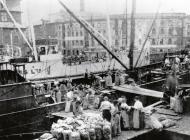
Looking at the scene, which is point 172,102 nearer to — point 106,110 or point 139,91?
point 139,91

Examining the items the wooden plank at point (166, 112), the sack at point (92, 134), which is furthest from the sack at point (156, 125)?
the sack at point (92, 134)

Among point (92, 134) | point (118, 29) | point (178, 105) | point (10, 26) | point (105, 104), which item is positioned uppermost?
point (118, 29)

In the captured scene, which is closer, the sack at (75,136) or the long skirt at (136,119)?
the sack at (75,136)

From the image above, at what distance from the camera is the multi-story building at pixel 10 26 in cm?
3907

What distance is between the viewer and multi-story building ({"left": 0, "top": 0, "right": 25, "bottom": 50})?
39.1 meters

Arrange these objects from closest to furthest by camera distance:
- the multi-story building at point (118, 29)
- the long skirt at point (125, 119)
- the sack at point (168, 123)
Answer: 1. the long skirt at point (125, 119)
2. the sack at point (168, 123)
3. the multi-story building at point (118, 29)

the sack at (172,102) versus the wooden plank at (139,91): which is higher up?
the wooden plank at (139,91)

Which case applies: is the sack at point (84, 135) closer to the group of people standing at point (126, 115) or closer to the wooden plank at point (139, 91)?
the group of people standing at point (126, 115)

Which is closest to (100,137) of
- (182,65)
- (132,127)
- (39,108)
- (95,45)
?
(132,127)

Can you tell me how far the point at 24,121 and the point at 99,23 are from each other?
40.9m

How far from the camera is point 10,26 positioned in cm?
3972

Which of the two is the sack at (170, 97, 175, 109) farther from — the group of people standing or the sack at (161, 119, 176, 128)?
the group of people standing

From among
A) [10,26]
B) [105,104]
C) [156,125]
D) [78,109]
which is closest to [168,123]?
[156,125]


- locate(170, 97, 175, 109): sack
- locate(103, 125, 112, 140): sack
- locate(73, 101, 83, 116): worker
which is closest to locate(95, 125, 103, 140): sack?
locate(103, 125, 112, 140): sack
